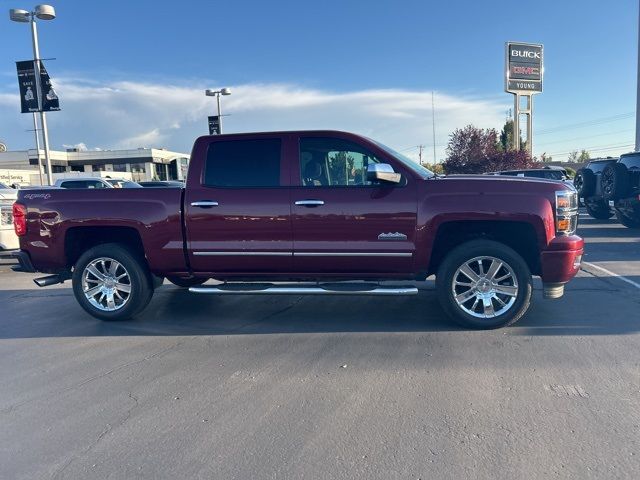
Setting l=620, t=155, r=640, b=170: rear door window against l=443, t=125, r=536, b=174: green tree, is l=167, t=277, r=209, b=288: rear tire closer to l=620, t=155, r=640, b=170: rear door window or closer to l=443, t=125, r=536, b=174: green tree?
l=620, t=155, r=640, b=170: rear door window

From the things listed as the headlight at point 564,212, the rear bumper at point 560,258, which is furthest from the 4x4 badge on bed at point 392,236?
the headlight at point 564,212

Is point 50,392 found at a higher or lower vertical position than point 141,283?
lower

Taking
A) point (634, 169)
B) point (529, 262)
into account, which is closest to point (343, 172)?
point (529, 262)

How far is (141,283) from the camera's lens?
584 centimetres

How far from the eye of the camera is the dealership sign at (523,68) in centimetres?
4088

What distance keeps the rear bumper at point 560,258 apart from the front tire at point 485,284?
0.20 m

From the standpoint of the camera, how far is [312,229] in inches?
213

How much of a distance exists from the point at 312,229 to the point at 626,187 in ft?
34.9

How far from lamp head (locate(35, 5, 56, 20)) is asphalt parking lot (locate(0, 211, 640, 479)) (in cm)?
1316

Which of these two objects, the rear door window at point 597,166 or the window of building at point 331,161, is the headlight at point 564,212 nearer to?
the window of building at point 331,161

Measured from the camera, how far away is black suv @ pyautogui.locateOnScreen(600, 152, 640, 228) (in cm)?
1265

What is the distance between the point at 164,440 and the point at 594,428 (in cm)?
271

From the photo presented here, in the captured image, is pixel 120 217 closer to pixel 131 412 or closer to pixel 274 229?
A: pixel 274 229

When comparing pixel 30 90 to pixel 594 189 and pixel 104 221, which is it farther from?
pixel 594 189
